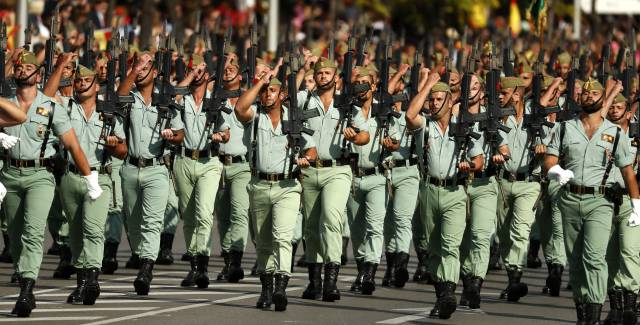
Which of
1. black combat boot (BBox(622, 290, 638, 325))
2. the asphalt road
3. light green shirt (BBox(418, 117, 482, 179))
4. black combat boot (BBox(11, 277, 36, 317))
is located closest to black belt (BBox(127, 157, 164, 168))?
the asphalt road

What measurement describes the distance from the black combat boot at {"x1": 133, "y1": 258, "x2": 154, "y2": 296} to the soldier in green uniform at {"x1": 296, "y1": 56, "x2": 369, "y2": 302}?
129cm

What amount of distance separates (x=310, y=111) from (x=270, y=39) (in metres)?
18.8

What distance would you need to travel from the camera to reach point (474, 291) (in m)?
17.2

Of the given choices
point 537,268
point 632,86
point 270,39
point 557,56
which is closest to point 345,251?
point 537,268

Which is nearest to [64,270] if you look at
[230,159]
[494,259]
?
[230,159]

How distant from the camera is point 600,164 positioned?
15.8m

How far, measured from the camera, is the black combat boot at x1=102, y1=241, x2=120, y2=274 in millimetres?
19594

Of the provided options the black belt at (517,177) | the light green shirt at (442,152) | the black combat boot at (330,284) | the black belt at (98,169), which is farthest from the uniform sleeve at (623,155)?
the black belt at (98,169)

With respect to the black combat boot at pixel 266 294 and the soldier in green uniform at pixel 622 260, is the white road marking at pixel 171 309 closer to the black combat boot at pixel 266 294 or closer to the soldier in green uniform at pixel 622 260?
the black combat boot at pixel 266 294

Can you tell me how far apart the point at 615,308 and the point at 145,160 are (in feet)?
14.7

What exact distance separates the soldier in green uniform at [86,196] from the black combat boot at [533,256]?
551cm

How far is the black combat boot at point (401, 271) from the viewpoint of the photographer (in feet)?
62.0

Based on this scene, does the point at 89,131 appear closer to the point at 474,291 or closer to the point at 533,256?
the point at 474,291

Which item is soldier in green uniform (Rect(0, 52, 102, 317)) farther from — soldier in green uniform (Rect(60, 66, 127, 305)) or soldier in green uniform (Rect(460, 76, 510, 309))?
soldier in green uniform (Rect(460, 76, 510, 309))
